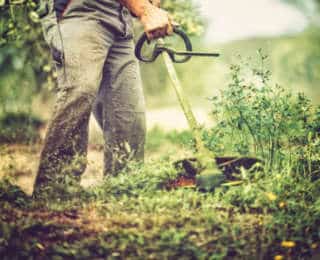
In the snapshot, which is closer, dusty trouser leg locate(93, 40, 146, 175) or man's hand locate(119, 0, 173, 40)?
man's hand locate(119, 0, 173, 40)

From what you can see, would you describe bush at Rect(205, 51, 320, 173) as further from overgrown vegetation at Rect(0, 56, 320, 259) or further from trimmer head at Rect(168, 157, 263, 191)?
trimmer head at Rect(168, 157, 263, 191)

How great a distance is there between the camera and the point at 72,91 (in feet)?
11.4

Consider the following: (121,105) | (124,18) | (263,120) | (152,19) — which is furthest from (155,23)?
(263,120)

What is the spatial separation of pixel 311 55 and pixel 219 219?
14294 millimetres

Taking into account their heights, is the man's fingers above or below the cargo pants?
above

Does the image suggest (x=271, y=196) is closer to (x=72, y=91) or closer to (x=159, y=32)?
(x=159, y=32)

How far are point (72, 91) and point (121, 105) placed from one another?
2.00 ft

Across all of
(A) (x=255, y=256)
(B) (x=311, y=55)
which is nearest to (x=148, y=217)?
(A) (x=255, y=256)

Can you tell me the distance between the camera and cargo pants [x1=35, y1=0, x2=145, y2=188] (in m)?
3.46

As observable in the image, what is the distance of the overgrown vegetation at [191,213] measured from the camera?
2.52m

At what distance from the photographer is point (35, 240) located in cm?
254

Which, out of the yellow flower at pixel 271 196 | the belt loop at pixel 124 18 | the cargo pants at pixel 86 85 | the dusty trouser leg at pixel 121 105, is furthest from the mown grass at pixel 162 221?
the belt loop at pixel 124 18

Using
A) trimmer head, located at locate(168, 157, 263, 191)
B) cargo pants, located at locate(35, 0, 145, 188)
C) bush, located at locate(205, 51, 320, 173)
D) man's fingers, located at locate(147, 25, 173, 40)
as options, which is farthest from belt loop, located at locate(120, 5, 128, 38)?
trimmer head, located at locate(168, 157, 263, 191)

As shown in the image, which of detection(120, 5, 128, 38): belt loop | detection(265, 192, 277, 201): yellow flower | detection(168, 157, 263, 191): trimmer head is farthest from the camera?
detection(120, 5, 128, 38): belt loop
